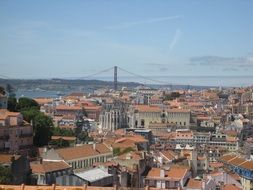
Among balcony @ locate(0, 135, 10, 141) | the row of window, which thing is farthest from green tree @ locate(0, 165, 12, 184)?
balcony @ locate(0, 135, 10, 141)

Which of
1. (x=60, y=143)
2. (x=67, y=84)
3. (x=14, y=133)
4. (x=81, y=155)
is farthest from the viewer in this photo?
(x=67, y=84)

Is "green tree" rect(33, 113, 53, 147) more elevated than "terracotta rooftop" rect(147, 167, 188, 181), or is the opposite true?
"green tree" rect(33, 113, 53, 147)

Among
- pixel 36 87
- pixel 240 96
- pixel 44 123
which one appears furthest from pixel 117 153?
pixel 36 87

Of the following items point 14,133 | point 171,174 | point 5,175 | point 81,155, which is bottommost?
point 171,174

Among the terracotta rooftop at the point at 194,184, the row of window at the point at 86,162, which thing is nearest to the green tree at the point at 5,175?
the row of window at the point at 86,162

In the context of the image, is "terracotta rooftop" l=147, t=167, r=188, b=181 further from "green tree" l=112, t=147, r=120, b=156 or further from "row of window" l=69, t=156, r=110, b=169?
"green tree" l=112, t=147, r=120, b=156

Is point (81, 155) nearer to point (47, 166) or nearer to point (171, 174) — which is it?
point (47, 166)

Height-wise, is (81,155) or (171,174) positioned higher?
(81,155)

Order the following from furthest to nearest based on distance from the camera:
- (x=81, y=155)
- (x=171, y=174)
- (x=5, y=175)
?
(x=81, y=155)
(x=171, y=174)
(x=5, y=175)

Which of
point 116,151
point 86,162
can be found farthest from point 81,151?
point 116,151

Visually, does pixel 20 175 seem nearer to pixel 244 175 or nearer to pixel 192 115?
pixel 244 175
